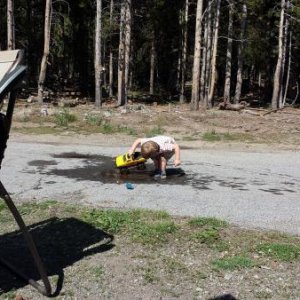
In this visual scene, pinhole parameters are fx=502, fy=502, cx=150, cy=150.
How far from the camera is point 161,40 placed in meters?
38.7

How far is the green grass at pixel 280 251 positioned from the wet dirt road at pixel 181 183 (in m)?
0.78

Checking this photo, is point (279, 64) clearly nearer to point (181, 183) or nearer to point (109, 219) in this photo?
point (181, 183)

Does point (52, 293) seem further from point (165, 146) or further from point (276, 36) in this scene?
point (276, 36)

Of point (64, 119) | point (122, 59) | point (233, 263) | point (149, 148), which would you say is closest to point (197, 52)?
point (122, 59)

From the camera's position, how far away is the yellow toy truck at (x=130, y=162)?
912 cm

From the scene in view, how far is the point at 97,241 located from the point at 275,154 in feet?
25.9

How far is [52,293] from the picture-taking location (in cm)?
417

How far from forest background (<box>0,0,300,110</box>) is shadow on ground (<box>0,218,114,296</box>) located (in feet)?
61.9

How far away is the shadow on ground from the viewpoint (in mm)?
4535

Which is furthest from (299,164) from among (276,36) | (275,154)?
(276,36)

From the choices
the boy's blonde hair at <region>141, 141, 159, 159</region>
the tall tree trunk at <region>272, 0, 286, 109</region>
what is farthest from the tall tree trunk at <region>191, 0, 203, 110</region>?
the boy's blonde hair at <region>141, 141, 159, 159</region>

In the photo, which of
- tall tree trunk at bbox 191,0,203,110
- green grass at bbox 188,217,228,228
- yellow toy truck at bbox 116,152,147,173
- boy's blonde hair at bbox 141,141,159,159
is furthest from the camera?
tall tree trunk at bbox 191,0,203,110

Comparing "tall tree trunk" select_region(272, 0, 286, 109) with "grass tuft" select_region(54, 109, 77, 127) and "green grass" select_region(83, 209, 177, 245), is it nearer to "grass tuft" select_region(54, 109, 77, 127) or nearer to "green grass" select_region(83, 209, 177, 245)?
"grass tuft" select_region(54, 109, 77, 127)

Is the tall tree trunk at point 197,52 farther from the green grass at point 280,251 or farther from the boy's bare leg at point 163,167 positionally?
the green grass at point 280,251
